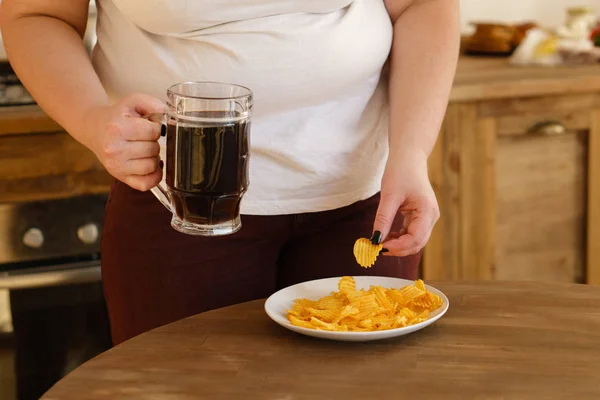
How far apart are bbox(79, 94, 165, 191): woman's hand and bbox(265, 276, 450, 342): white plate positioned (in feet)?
0.68

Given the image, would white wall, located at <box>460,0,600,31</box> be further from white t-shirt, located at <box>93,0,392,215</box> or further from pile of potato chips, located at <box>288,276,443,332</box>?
pile of potato chips, located at <box>288,276,443,332</box>

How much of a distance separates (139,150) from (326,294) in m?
0.30

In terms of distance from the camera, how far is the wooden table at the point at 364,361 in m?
0.93

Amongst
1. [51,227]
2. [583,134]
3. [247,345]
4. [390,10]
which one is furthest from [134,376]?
[583,134]

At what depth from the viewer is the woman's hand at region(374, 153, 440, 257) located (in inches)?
45.4

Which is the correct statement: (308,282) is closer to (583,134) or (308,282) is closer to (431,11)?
(431,11)

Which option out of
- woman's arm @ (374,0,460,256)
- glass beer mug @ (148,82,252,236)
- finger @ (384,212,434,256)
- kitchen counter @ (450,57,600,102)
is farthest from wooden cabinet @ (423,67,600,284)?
glass beer mug @ (148,82,252,236)

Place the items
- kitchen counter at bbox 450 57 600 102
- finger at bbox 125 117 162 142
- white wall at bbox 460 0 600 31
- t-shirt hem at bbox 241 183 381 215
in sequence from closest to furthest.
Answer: finger at bbox 125 117 162 142 → t-shirt hem at bbox 241 183 381 215 → kitchen counter at bbox 450 57 600 102 → white wall at bbox 460 0 600 31

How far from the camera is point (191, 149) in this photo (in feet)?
3.36

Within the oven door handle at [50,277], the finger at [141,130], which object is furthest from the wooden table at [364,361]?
the oven door handle at [50,277]

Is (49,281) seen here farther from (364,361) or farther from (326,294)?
(364,361)

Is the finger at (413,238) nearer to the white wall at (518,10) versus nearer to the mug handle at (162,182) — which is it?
the mug handle at (162,182)

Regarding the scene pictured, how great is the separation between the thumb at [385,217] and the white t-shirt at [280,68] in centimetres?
14

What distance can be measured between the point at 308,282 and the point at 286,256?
0.12 m
